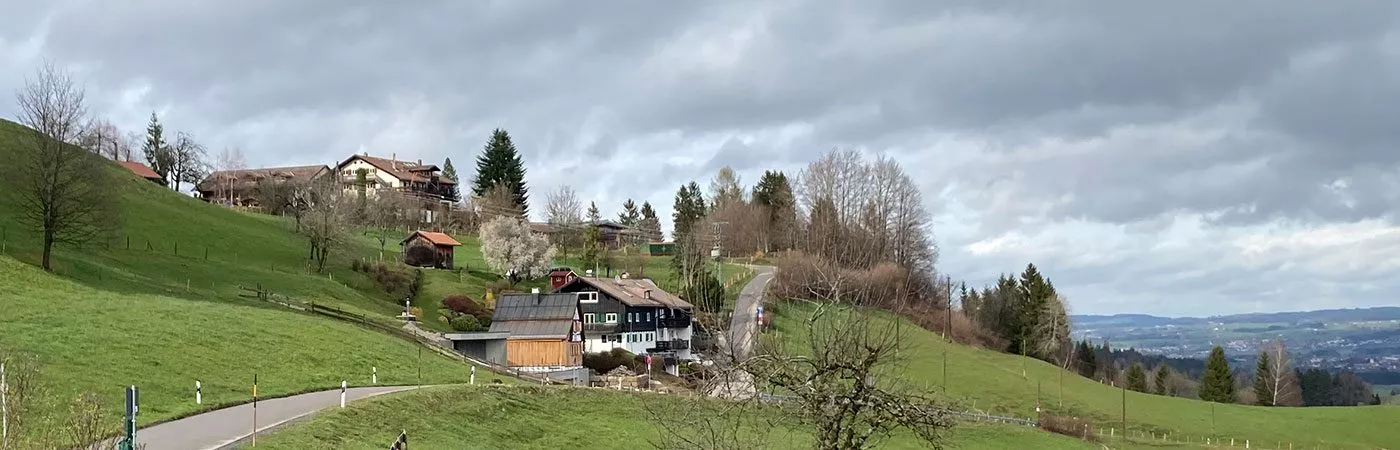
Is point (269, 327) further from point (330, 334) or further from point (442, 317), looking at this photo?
point (442, 317)

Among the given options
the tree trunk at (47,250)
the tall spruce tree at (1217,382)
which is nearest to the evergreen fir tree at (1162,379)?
the tall spruce tree at (1217,382)

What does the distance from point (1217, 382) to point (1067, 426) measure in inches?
1616

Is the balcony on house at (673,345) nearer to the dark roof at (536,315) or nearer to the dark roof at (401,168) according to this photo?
the dark roof at (536,315)

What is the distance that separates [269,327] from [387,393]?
12.5 m

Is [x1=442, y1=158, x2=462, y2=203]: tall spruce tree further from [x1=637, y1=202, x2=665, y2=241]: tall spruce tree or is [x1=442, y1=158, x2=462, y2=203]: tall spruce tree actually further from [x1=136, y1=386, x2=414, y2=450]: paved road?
[x1=136, y1=386, x2=414, y2=450]: paved road

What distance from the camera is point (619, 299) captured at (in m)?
71.9

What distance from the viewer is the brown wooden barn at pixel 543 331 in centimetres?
6112

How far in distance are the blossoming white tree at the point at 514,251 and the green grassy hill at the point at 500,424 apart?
1934 inches

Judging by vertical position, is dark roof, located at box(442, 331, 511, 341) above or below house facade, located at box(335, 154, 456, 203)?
below

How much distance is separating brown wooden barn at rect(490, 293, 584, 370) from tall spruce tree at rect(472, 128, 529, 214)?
79809 millimetres

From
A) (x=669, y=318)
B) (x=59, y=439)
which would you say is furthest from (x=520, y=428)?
(x=669, y=318)

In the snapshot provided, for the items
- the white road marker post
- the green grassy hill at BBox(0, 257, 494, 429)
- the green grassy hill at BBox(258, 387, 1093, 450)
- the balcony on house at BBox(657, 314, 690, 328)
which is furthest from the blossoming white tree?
the white road marker post

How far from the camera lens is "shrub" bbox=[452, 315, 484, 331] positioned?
65812mm

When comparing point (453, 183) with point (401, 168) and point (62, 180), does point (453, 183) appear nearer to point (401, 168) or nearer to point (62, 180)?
point (401, 168)
